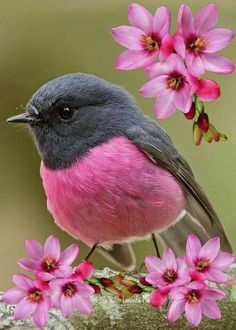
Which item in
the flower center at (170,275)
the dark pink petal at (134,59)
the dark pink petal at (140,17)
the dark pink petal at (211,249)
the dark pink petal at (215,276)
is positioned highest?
the dark pink petal at (140,17)

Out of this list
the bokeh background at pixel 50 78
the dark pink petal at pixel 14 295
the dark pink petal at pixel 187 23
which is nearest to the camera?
the dark pink petal at pixel 187 23

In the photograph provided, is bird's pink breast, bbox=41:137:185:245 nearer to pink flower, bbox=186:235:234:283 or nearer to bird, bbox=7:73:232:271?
bird, bbox=7:73:232:271

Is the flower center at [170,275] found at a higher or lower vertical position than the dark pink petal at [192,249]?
lower

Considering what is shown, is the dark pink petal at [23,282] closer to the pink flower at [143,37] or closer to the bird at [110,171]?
the bird at [110,171]

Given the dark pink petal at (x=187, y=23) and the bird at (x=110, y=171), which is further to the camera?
the bird at (x=110, y=171)

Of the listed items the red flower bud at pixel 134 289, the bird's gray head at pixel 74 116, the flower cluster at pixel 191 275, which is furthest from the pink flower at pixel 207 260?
the bird's gray head at pixel 74 116

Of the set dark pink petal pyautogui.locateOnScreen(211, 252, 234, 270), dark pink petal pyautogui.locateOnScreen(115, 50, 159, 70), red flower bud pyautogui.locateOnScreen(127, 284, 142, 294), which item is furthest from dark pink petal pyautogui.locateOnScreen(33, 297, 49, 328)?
dark pink petal pyautogui.locateOnScreen(115, 50, 159, 70)

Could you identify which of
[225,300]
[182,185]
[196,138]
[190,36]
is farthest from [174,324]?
[190,36]

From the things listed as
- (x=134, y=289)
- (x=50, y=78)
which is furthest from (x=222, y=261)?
(x=50, y=78)
